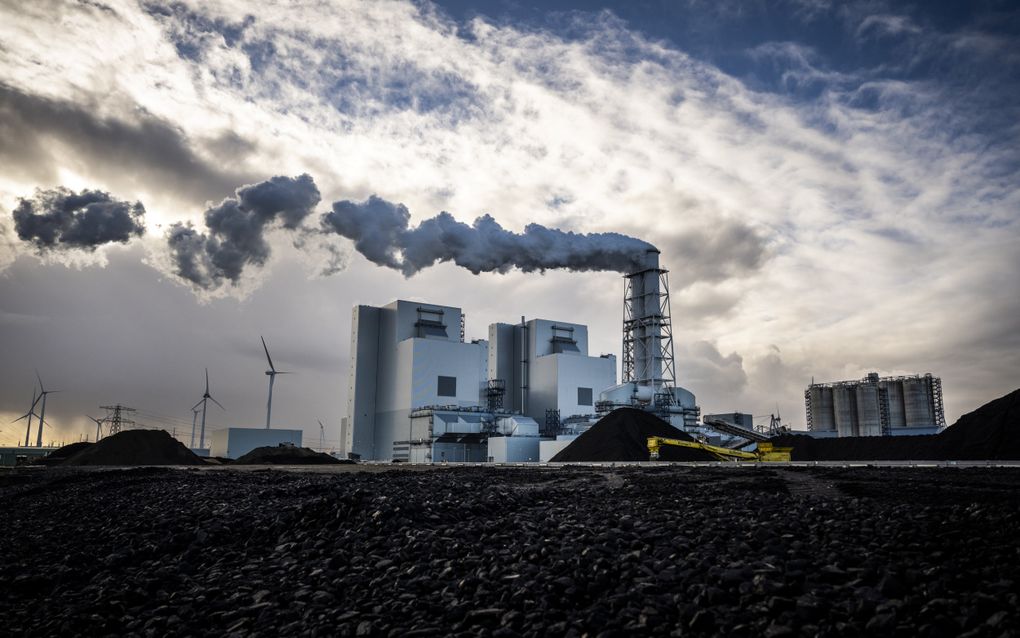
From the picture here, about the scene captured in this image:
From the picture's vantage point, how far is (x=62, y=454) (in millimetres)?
53531

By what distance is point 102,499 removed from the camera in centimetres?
1855

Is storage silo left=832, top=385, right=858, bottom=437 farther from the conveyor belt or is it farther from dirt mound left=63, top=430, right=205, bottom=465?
dirt mound left=63, top=430, right=205, bottom=465

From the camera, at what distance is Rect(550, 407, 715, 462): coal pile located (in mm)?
41375

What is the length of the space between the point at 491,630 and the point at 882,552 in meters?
4.50

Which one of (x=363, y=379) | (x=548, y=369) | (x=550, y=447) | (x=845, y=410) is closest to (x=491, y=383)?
(x=548, y=369)

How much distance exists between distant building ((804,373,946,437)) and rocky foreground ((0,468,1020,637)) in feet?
203

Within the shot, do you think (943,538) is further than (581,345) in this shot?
No

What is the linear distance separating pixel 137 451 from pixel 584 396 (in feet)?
135

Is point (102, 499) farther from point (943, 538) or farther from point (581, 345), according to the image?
point (581, 345)

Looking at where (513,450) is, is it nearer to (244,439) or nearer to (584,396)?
(584,396)

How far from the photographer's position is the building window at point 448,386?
6425cm

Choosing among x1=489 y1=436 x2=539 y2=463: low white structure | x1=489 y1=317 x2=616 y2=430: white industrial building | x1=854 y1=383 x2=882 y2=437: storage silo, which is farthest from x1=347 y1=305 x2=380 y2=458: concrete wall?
x1=854 y1=383 x2=882 y2=437: storage silo

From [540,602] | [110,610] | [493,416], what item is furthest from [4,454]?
[540,602]

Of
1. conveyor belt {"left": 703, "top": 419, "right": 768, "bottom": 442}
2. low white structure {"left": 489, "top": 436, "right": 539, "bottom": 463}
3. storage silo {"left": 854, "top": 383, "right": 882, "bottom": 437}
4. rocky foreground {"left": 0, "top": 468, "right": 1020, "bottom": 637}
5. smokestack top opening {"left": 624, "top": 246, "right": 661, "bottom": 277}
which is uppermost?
smokestack top opening {"left": 624, "top": 246, "right": 661, "bottom": 277}
